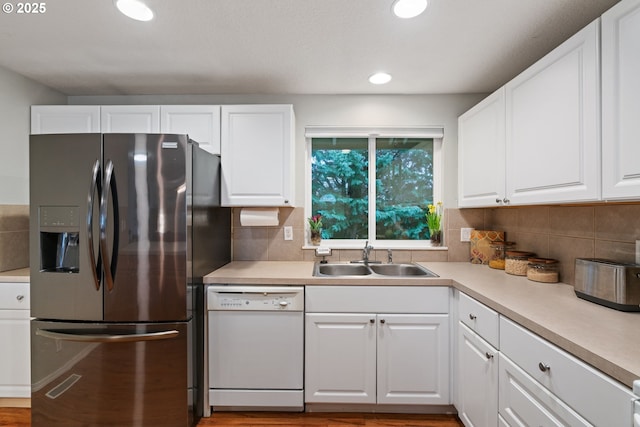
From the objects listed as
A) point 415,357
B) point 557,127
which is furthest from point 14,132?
point 557,127

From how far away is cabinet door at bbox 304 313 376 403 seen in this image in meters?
1.81

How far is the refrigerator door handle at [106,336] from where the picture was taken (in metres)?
1.56

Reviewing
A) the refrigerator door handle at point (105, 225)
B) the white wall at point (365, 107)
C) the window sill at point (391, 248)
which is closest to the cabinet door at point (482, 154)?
the white wall at point (365, 107)

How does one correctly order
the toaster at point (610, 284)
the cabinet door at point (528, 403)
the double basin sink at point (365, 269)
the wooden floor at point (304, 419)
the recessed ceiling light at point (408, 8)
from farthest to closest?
the double basin sink at point (365, 269), the wooden floor at point (304, 419), the recessed ceiling light at point (408, 8), the toaster at point (610, 284), the cabinet door at point (528, 403)

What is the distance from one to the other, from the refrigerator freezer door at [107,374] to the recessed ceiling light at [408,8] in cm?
201

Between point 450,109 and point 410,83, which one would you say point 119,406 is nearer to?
point 410,83

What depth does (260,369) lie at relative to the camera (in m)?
1.82

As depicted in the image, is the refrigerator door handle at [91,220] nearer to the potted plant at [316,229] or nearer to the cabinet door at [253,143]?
A: the cabinet door at [253,143]

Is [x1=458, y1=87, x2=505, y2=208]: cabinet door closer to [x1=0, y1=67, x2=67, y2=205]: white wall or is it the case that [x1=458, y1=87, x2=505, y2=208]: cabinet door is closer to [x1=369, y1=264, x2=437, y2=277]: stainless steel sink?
[x1=369, y1=264, x2=437, y2=277]: stainless steel sink

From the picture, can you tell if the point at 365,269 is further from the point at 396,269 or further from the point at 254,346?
the point at 254,346

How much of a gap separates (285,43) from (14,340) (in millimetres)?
2556

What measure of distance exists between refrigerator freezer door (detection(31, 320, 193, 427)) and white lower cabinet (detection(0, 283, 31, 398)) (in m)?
0.36

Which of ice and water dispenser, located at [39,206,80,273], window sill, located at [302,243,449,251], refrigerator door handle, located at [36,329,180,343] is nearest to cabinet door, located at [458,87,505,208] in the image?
window sill, located at [302,243,449,251]

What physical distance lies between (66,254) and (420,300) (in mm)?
2135
